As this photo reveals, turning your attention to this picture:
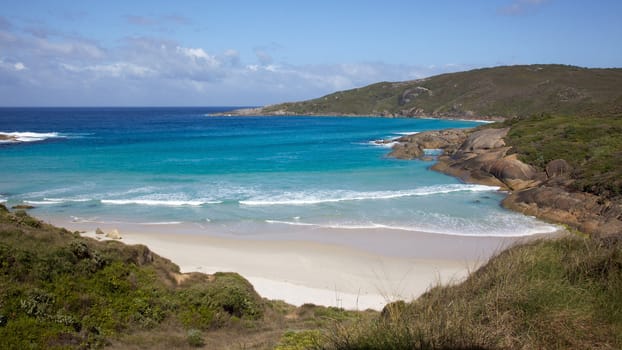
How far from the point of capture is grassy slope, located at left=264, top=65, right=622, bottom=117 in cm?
10394

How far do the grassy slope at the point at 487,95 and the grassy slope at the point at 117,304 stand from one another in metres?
87.7

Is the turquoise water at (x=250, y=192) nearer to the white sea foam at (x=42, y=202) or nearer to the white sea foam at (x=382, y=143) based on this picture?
the white sea foam at (x=42, y=202)

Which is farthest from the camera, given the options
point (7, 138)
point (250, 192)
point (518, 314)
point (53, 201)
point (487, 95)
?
point (487, 95)

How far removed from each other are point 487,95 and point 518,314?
13504 centimetres

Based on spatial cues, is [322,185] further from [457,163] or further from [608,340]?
[608,340]

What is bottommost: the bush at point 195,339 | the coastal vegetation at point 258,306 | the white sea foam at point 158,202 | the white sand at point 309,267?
the white sand at point 309,267

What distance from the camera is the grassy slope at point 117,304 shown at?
7.86m

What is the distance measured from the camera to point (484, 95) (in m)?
129

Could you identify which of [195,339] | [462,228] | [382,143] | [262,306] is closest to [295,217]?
[462,228]

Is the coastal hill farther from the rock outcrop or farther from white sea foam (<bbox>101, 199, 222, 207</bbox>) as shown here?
the rock outcrop

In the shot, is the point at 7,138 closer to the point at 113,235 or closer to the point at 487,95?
the point at 113,235

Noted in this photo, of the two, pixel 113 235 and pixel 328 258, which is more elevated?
pixel 113 235

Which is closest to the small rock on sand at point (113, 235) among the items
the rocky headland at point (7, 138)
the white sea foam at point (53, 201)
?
the white sea foam at point (53, 201)

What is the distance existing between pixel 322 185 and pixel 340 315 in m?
22.6
